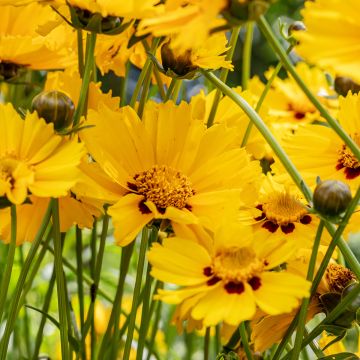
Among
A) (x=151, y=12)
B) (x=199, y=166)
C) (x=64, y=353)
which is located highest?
(x=151, y=12)

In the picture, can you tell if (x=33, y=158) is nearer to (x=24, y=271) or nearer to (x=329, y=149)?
(x=24, y=271)

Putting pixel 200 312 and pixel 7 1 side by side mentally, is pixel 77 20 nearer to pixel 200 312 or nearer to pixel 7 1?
pixel 7 1

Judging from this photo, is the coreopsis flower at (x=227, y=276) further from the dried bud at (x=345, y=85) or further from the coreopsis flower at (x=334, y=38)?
the dried bud at (x=345, y=85)

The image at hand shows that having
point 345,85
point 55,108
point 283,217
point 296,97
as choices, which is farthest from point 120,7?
point 296,97

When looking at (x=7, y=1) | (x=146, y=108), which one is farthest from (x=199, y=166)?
(x=7, y=1)

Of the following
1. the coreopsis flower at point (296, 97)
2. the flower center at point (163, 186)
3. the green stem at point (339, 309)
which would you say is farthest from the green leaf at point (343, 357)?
the coreopsis flower at point (296, 97)

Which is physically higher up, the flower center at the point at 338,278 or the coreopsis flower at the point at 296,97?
the flower center at the point at 338,278
